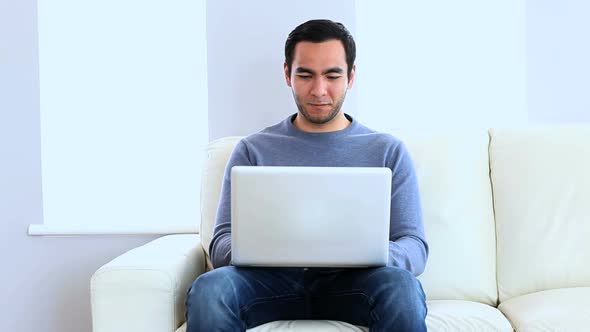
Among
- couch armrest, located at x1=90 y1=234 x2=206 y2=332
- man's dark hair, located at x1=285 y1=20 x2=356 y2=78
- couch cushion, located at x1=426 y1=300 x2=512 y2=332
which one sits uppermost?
man's dark hair, located at x1=285 y1=20 x2=356 y2=78

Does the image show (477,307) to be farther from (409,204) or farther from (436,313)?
(409,204)

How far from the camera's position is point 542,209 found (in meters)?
2.21

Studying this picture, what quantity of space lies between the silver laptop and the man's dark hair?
673mm

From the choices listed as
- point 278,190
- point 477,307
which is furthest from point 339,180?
point 477,307

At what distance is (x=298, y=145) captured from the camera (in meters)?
2.20

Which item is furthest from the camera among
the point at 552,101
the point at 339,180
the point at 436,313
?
the point at 552,101

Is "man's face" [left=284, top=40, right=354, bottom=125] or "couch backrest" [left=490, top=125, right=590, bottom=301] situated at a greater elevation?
"man's face" [left=284, top=40, right=354, bottom=125]

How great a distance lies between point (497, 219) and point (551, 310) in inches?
16.8

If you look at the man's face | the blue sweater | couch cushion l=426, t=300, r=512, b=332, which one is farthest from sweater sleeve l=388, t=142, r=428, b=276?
the man's face

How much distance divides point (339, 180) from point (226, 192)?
57cm

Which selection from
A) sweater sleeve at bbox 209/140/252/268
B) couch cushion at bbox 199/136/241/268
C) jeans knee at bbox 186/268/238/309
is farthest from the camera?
couch cushion at bbox 199/136/241/268

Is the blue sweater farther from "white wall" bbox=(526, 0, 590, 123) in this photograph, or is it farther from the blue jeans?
"white wall" bbox=(526, 0, 590, 123)

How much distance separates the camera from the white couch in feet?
7.07

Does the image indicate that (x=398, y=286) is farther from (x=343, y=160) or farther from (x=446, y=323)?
(x=343, y=160)
